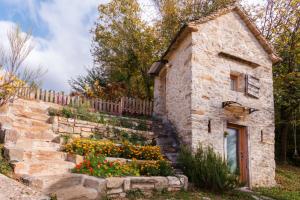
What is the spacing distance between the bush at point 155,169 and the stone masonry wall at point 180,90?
200cm

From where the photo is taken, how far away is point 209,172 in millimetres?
7211

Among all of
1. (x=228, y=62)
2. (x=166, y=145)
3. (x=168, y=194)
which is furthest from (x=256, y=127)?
(x=168, y=194)

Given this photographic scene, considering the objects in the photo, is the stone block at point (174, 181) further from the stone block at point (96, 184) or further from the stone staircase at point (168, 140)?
the stone block at point (96, 184)

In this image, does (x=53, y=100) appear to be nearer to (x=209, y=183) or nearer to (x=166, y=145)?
(x=166, y=145)

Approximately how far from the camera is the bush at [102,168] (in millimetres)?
6113

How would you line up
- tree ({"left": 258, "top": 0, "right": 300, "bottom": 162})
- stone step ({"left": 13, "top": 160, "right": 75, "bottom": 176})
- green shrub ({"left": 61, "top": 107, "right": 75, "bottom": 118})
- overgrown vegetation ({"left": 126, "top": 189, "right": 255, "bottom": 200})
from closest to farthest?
stone step ({"left": 13, "top": 160, "right": 75, "bottom": 176})
overgrown vegetation ({"left": 126, "top": 189, "right": 255, "bottom": 200})
green shrub ({"left": 61, "top": 107, "right": 75, "bottom": 118})
tree ({"left": 258, "top": 0, "right": 300, "bottom": 162})

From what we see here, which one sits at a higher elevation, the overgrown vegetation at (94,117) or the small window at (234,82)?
the small window at (234,82)

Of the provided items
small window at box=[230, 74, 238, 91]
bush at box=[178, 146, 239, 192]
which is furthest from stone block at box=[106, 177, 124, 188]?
small window at box=[230, 74, 238, 91]

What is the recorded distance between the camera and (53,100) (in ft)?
37.1

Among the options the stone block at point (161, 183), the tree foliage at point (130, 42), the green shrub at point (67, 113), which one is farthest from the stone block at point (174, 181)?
the tree foliage at point (130, 42)

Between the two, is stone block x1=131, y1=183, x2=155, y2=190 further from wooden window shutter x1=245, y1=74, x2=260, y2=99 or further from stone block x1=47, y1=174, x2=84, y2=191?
wooden window shutter x1=245, y1=74, x2=260, y2=99

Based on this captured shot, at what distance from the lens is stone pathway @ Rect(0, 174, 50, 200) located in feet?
13.8

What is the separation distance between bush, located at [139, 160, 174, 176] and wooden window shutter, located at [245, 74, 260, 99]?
486cm

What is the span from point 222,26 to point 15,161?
8.24 meters
